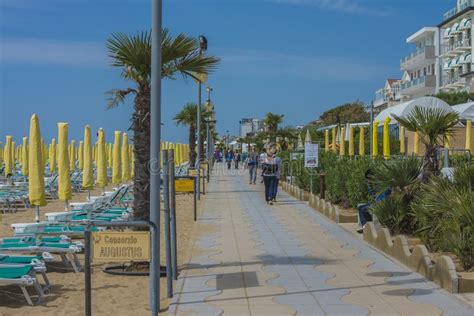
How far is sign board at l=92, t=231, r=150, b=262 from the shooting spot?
5816 millimetres

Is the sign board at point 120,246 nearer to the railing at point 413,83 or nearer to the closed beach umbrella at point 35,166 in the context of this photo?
the closed beach umbrella at point 35,166

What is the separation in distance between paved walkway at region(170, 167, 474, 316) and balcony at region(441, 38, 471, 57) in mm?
57282

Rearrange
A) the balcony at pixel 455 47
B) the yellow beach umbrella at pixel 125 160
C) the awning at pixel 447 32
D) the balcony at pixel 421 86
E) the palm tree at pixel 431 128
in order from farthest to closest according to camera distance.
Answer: the balcony at pixel 421 86 < the awning at pixel 447 32 < the balcony at pixel 455 47 < the yellow beach umbrella at pixel 125 160 < the palm tree at pixel 431 128

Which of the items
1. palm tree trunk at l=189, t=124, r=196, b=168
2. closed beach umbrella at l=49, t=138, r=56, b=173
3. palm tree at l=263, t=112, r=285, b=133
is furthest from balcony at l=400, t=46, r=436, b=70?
closed beach umbrella at l=49, t=138, r=56, b=173

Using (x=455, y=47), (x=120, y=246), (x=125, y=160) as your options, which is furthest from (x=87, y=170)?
(x=455, y=47)

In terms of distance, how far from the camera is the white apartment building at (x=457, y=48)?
64.0 meters

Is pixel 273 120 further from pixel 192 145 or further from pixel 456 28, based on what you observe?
pixel 456 28

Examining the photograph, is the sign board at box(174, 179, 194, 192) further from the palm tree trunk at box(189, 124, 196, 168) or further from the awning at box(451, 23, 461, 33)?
the awning at box(451, 23, 461, 33)

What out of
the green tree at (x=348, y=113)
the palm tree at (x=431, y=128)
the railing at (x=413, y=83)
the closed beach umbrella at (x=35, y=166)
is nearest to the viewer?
the palm tree at (x=431, y=128)

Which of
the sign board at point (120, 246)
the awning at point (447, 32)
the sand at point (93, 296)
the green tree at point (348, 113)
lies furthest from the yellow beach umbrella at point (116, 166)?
the awning at point (447, 32)

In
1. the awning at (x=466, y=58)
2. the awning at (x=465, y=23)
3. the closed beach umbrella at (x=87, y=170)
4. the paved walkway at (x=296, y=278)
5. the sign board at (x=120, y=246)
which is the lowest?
the paved walkway at (x=296, y=278)

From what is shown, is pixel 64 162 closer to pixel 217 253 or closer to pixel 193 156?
pixel 217 253

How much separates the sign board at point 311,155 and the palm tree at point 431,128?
882 centimetres

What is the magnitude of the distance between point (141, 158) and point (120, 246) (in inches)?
126
